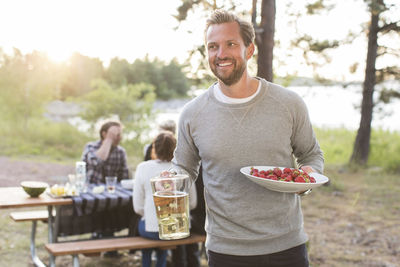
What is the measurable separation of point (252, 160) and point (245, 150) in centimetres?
5

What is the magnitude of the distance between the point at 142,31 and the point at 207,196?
1145 cm

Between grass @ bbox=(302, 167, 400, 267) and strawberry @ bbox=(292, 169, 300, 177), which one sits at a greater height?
strawberry @ bbox=(292, 169, 300, 177)

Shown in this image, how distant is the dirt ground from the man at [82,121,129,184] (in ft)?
8.19

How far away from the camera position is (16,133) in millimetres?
17141

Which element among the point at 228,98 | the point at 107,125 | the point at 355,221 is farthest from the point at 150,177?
the point at 355,221

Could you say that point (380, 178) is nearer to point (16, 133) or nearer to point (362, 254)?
point (362, 254)

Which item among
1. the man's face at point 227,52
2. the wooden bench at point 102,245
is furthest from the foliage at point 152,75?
the man's face at point 227,52

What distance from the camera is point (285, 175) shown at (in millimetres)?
2021

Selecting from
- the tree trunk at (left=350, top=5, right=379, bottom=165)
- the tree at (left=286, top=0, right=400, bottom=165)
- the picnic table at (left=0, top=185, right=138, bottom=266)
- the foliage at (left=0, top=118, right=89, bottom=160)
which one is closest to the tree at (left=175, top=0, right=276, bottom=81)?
the picnic table at (left=0, top=185, right=138, bottom=266)

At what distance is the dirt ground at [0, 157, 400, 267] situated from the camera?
553cm

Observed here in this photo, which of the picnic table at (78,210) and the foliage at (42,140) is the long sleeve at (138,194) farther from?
the foliage at (42,140)

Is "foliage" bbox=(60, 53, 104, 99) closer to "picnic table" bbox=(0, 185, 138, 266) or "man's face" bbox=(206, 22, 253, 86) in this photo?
"picnic table" bbox=(0, 185, 138, 266)

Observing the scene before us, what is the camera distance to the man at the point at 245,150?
2.10 metres

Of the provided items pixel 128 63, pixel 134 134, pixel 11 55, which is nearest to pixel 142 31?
pixel 134 134
